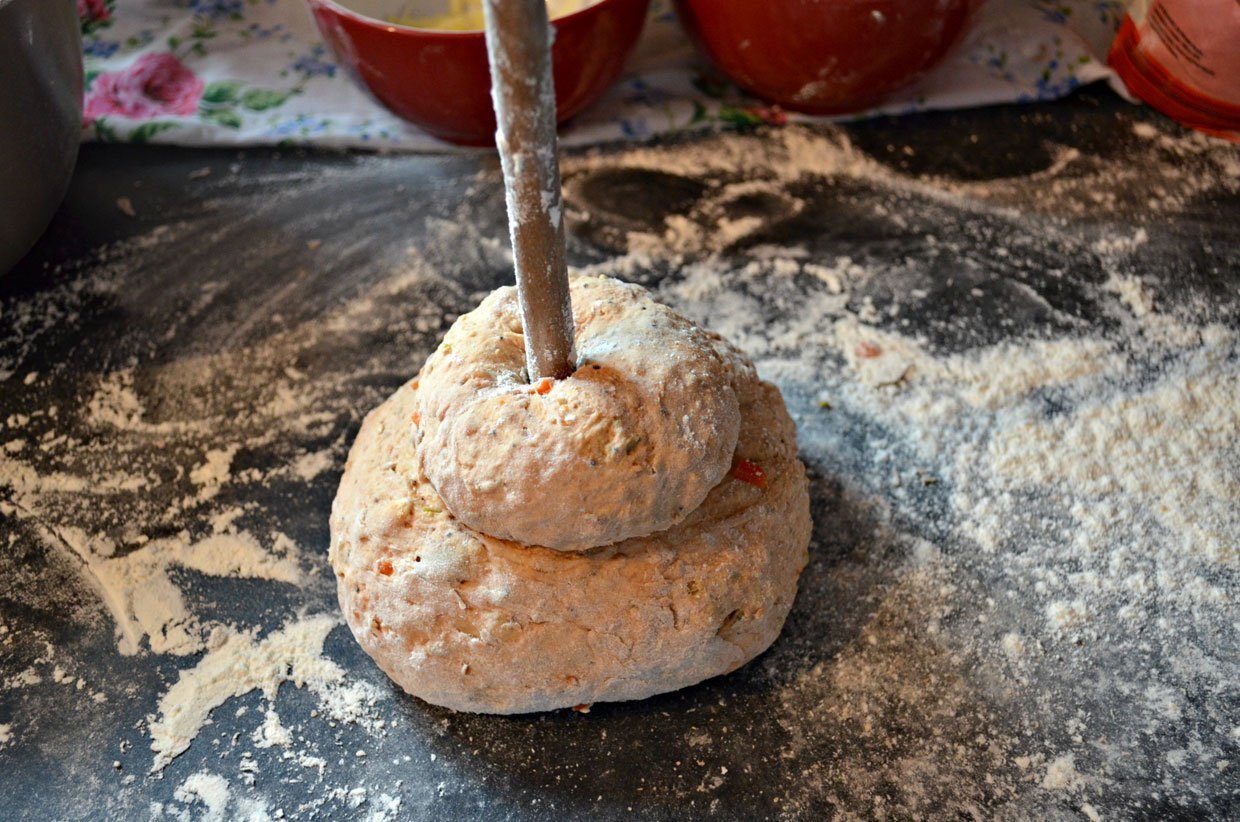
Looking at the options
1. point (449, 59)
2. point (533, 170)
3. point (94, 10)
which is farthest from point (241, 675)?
point (94, 10)

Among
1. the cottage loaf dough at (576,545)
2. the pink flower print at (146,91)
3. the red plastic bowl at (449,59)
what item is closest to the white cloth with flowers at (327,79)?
the pink flower print at (146,91)

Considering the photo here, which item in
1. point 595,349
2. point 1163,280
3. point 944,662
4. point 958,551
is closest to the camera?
point 595,349

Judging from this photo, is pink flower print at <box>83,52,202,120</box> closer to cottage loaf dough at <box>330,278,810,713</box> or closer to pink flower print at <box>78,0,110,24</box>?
pink flower print at <box>78,0,110,24</box>

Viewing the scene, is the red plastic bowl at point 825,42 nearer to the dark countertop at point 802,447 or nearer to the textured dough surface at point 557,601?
the dark countertop at point 802,447

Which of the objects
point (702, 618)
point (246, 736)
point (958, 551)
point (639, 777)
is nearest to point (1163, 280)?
point (958, 551)

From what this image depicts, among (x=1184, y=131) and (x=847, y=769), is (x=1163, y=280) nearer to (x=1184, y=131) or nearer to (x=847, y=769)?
(x=1184, y=131)
